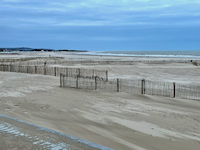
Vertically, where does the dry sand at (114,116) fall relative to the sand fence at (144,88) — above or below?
below

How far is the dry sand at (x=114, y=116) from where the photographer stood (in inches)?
262

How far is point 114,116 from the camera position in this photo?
358 inches

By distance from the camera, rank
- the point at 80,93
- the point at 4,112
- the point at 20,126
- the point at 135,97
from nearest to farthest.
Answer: the point at 20,126 → the point at 4,112 → the point at 135,97 → the point at 80,93

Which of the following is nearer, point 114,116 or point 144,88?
point 114,116

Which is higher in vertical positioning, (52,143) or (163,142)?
(52,143)

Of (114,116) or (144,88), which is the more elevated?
(144,88)

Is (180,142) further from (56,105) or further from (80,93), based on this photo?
(80,93)

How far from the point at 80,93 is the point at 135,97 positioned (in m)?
3.41

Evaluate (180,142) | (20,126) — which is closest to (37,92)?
(20,126)

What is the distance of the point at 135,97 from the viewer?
42.1ft

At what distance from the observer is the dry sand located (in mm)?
6648

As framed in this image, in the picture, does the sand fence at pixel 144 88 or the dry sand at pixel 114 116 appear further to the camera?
the sand fence at pixel 144 88

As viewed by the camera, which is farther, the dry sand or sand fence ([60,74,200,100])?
sand fence ([60,74,200,100])

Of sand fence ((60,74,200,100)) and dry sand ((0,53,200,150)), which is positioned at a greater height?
sand fence ((60,74,200,100))
